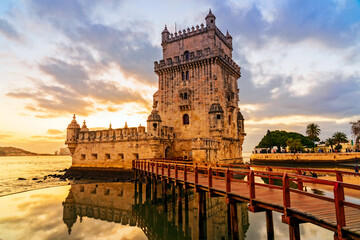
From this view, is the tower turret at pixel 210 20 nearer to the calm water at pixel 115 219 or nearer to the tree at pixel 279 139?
the calm water at pixel 115 219

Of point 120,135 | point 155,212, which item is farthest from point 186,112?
point 155,212

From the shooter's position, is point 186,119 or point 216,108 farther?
point 186,119

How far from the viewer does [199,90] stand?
28688 millimetres

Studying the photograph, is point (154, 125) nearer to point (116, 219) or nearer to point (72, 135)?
point (116, 219)

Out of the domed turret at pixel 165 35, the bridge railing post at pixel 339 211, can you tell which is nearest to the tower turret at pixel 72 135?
the domed turret at pixel 165 35

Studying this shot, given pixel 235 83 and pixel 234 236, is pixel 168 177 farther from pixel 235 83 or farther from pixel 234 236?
pixel 235 83

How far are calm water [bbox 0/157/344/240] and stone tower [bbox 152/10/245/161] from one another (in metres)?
9.20

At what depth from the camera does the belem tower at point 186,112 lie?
27.3 metres

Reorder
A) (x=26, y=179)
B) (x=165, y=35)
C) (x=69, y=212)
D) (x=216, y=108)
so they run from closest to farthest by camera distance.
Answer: (x=69, y=212) → (x=216, y=108) → (x=26, y=179) → (x=165, y=35)

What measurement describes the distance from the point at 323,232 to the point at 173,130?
66.0ft

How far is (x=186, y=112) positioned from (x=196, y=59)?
6.89 meters

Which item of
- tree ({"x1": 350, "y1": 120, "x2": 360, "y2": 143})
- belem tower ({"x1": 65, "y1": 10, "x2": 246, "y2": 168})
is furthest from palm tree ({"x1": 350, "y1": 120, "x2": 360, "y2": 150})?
belem tower ({"x1": 65, "y1": 10, "x2": 246, "y2": 168})

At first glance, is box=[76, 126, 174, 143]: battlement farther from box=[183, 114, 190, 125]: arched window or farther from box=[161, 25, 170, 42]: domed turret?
box=[161, 25, 170, 42]: domed turret

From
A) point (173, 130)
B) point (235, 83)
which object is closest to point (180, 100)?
point (173, 130)
